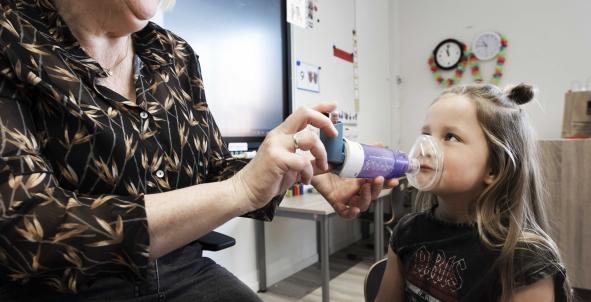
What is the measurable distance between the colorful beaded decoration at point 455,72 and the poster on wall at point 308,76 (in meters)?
1.54

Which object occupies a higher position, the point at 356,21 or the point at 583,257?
the point at 356,21

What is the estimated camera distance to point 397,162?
2.57 ft

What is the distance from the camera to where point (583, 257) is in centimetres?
215

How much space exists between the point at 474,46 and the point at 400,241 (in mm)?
3078

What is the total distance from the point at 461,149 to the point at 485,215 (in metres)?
0.19

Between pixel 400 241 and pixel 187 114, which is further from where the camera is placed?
pixel 400 241

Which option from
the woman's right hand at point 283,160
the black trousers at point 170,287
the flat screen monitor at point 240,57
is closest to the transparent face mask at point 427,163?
the woman's right hand at point 283,160

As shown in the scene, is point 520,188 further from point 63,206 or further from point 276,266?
point 276,266

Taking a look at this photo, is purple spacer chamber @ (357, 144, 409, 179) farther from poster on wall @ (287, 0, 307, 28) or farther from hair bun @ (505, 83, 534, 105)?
poster on wall @ (287, 0, 307, 28)

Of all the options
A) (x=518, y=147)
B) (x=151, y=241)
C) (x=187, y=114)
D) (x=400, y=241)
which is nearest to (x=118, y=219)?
(x=151, y=241)

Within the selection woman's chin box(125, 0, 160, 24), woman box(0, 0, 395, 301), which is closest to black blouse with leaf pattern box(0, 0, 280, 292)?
woman box(0, 0, 395, 301)

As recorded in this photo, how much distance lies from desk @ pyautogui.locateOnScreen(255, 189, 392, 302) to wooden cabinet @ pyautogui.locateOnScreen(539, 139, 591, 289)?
1.01 m

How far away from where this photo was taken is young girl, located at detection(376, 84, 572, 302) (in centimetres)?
85

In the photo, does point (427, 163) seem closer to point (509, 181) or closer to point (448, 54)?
point (509, 181)
